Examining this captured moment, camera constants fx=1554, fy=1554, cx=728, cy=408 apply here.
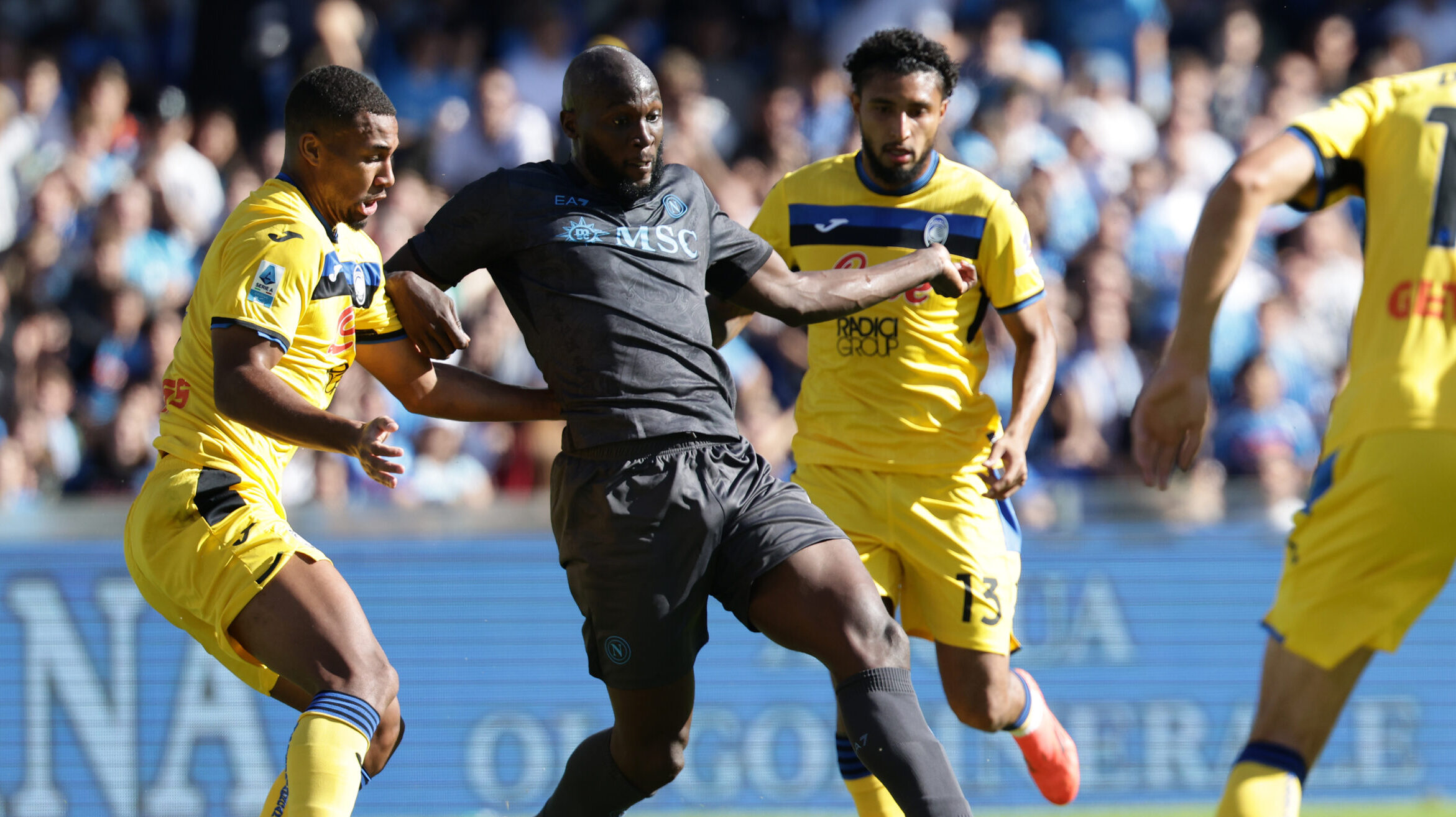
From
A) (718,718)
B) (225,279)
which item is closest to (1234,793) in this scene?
(225,279)

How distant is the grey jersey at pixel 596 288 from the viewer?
4.76 m

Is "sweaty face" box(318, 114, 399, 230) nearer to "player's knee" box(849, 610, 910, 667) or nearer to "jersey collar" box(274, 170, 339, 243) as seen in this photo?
"jersey collar" box(274, 170, 339, 243)

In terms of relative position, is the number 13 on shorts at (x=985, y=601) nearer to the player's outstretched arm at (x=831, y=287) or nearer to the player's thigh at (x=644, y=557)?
the player's outstretched arm at (x=831, y=287)

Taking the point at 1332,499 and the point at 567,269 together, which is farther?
the point at 567,269

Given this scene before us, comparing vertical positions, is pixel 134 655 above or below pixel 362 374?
below

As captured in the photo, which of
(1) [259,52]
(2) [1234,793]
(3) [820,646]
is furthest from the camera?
(1) [259,52]

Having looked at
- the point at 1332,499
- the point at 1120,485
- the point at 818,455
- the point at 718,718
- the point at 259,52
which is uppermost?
the point at 259,52

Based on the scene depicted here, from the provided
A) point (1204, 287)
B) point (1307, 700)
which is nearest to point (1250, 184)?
point (1204, 287)

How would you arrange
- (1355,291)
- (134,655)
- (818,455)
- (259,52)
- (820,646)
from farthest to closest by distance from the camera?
1. (259,52)
2. (1355,291)
3. (134,655)
4. (818,455)
5. (820,646)

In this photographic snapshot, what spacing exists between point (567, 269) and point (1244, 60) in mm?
8876

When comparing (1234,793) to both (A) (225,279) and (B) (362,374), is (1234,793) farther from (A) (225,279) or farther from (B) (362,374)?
(B) (362,374)

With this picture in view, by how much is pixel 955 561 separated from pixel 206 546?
2705 millimetres

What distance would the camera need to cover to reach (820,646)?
14.8ft

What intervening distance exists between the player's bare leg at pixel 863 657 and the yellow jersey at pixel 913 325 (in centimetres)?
131
